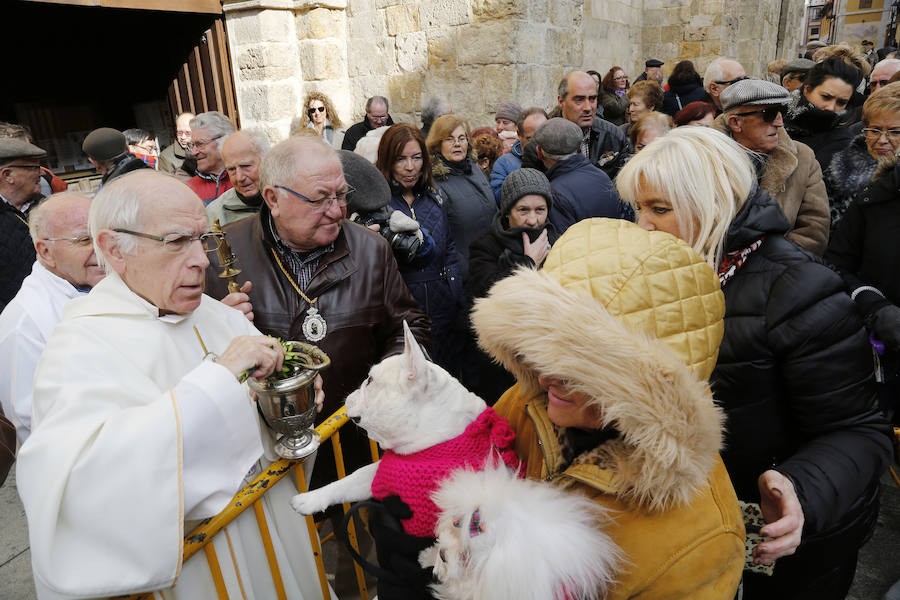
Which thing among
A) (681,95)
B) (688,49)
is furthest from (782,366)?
(688,49)

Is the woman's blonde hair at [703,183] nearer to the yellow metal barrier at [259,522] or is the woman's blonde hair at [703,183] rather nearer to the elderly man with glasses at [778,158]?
the yellow metal barrier at [259,522]

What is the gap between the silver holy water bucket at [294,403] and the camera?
1682 millimetres

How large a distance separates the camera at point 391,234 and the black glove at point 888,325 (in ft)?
7.99

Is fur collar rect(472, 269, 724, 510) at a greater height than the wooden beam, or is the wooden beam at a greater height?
the wooden beam

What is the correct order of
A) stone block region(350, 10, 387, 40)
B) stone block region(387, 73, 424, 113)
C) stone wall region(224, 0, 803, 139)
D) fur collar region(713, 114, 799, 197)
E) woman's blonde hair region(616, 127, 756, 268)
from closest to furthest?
woman's blonde hair region(616, 127, 756, 268), fur collar region(713, 114, 799, 197), stone wall region(224, 0, 803, 139), stone block region(350, 10, 387, 40), stone block region(387, 73, 424, 113)

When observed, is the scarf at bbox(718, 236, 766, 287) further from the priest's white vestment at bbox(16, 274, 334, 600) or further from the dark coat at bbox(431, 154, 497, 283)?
the dark coat at bbox(431, 154, 497, 283)

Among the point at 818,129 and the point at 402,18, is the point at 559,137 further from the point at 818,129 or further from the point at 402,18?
the point at 402,18

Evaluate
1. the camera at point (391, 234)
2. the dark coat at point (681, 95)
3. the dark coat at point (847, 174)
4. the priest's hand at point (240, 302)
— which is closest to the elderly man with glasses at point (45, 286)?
the priest's hand at point (240, 302)

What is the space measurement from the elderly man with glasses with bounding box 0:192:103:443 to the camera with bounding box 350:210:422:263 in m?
1.46

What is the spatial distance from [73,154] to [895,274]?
34.7ft

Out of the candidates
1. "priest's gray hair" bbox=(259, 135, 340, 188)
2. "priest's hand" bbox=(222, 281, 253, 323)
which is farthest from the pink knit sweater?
"priest's gray hair" bbox=(259, 135, 340, 188)

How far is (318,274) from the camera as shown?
2576mm

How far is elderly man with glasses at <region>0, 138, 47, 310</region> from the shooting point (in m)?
3.85

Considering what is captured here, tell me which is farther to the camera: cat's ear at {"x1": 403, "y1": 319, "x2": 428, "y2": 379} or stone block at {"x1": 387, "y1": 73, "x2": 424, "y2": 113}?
stone block at {"x1": 387, "y1": 73, "x2": 424, "y2": 113}
